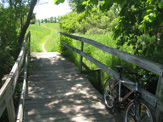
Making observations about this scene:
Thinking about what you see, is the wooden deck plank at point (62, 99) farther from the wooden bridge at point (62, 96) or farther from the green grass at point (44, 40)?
the green grass at point (44, 40)

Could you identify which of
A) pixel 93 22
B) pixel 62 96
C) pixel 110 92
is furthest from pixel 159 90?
pixel 93 22

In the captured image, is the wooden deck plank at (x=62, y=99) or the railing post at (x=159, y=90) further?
the wooden deck plank at (x=62, y=99)

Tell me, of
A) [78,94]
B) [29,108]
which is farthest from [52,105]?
[78,94]

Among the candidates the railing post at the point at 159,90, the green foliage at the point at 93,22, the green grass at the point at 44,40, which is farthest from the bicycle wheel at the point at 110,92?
the green foliage at the point at 93,22

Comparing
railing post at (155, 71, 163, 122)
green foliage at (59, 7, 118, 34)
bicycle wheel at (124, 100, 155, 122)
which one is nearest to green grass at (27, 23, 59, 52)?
green foliage at (59, 7, 118, 34)

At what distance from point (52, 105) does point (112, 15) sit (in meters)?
17.9

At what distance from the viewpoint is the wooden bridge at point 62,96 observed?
2.88 metres

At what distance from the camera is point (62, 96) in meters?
5.09

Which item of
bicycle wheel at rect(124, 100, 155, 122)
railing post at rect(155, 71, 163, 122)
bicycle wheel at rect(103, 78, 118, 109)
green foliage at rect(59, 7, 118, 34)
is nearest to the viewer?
railing post at rect(155, 71, 163, 122)

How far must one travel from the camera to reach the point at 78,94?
5.23 m

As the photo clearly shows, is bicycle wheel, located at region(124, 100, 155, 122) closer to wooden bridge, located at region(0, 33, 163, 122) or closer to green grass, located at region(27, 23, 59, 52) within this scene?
wooden bridge, located at region(0, 33, 163, 122)

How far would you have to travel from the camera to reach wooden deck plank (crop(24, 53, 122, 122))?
13.2ft

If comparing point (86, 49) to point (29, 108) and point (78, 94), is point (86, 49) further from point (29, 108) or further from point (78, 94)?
point (29, 108)

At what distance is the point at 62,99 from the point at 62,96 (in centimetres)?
Result: 19
